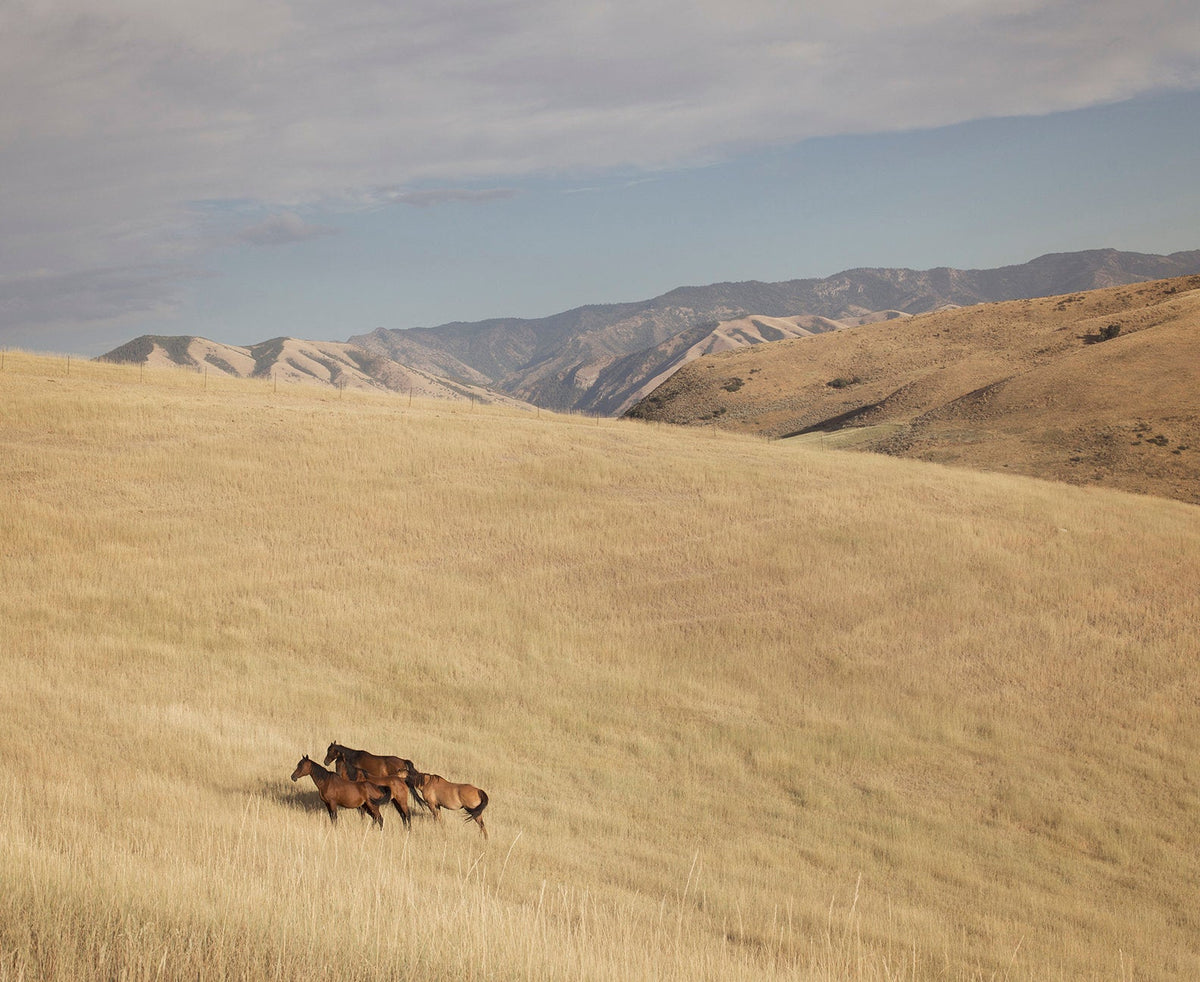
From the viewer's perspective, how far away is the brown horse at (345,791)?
9102mm

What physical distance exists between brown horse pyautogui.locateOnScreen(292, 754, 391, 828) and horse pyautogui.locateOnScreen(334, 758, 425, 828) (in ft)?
0.21

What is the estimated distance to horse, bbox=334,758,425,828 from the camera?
9.32 m

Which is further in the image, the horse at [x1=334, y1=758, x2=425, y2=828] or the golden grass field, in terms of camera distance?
the horse at [x1=334, y1=758, x2=425, y2=828]

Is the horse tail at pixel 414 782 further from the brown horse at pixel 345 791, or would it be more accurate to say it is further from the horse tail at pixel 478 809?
the horse tail at pixel 478 809

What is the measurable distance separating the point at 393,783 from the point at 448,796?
1.98ft

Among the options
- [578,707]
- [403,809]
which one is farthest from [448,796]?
[578,707]

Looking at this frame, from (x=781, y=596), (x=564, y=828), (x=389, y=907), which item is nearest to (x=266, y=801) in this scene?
(x=564, y=828)

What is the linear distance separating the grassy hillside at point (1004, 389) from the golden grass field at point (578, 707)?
17361 millimetres

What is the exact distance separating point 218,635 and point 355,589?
12.4ft

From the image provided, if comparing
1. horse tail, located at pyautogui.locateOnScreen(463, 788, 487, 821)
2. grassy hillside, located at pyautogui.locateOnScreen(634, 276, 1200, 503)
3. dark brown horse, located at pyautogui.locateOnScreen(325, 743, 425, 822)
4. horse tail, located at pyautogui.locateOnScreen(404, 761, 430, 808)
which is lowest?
horse tail, located at pyautogui.locateOnScreen(463, 788, 487, 821)

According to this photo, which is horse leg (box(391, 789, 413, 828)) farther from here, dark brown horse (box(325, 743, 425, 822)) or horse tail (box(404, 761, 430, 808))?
horse tail (box(404, 761, 430, 808))

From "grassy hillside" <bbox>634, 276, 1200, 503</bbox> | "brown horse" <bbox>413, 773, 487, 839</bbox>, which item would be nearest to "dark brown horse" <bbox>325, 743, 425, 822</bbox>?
"brown horse" <bbox>413, 773, 487, 839</bbox>

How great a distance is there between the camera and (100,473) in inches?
1027

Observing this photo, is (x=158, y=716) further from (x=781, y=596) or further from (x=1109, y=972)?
(x=781, y=596)
